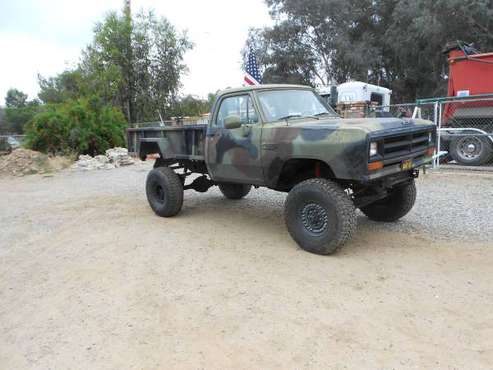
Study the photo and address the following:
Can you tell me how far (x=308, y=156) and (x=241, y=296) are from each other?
5.53ft

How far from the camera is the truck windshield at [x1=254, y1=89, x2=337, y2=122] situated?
5281mm

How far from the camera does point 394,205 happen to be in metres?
5.73

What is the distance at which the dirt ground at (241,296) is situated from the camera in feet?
9.58

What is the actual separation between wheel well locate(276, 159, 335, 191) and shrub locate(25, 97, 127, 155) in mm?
12177

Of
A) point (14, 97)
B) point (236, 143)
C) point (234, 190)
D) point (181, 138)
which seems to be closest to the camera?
point (236, 143)

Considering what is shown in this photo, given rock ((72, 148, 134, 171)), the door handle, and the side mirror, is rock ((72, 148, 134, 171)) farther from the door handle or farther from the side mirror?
the side mirror

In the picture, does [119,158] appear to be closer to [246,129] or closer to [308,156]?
[246,129]

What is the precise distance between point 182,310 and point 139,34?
63.5 ft

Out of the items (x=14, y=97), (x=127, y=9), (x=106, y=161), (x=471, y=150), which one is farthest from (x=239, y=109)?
(x=14, y=97)

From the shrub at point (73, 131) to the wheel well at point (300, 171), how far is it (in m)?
12.2

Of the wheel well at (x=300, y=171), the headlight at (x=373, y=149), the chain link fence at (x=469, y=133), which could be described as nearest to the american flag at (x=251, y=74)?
the chain link fence at (x=469, y=133)

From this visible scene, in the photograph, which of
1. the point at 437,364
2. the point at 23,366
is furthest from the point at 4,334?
the point at 437,364

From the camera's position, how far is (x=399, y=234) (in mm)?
5352

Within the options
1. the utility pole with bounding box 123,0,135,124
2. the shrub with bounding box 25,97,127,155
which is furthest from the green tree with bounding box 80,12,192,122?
the shrub with bounding box 25,97,127,155
